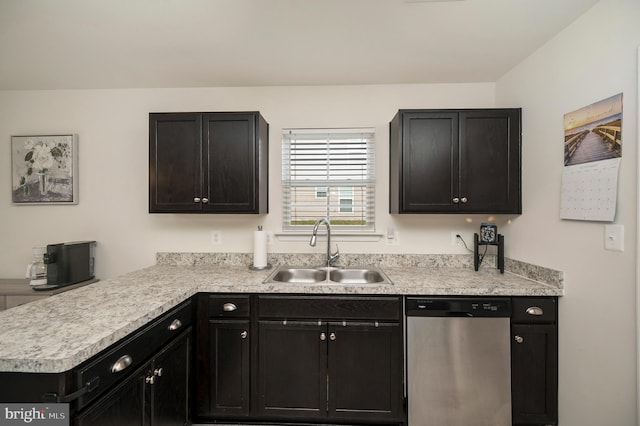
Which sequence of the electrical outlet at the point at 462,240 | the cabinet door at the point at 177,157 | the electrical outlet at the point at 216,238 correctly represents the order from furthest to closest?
the electrical outlet at the point at 216,238
the electrical outlet at the point at 462,240
the cabinet door at the point at 177,157

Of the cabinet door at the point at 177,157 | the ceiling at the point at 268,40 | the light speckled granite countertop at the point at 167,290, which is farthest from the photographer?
the cabinet door at the point at 177,157

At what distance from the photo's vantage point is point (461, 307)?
5.81 ft

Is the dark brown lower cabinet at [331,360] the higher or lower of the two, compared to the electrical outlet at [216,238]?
lower

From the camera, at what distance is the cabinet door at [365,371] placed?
5.88 ft

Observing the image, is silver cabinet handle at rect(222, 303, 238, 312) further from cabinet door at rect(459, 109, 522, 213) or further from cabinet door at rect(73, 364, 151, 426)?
cabinet door at rect(459, 109, 522, 213)

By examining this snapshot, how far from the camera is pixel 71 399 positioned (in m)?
0.97

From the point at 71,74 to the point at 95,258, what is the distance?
5.10 feet

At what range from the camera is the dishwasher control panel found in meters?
1.76

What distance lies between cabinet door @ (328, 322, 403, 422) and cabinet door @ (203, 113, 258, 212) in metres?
1.17

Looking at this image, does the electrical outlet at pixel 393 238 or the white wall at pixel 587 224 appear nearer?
the white wall at pixel 587 224

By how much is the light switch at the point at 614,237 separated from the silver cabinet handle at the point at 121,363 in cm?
235

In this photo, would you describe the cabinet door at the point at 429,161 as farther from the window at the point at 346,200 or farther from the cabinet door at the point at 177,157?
the cabinet door at the point at 177,157

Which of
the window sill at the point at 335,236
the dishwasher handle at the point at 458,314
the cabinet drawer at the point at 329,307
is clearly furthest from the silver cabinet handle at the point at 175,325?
the dishwasher handle at the point at 458,314

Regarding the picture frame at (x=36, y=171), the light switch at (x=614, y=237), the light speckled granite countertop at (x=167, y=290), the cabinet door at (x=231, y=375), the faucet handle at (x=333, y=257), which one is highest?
the picture frame at (x=36, y=171)
